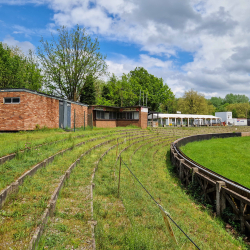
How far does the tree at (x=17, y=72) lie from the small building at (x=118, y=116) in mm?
17891

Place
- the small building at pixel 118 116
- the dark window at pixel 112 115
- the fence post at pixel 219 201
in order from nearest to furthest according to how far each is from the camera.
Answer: the fence post at pixel 219 201 → the small building at pixel 118 116 → the dark window at pixel 112 115

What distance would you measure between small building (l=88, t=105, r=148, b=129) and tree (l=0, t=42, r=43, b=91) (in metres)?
17.9

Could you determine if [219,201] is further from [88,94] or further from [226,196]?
[88,94]

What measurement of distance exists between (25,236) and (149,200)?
395cm

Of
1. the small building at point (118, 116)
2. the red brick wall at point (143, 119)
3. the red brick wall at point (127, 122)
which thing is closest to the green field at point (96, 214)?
the small building at point (118, 116)

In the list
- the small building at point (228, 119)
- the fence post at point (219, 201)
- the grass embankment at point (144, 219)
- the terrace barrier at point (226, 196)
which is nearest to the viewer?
the grass embankment at point (144, 219)

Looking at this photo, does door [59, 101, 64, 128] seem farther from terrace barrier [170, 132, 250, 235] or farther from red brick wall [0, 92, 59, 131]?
terrace barrier [170, 132, 250, 235]

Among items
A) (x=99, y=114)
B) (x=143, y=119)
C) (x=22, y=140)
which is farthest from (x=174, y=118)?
(x=22, y=140)

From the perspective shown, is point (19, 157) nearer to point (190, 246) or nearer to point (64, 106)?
point (190, 246)

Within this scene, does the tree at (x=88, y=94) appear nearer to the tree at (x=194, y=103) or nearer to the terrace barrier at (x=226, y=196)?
the terrace barrier at (x=226, y=196)

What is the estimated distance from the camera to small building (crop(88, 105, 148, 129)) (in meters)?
27.2

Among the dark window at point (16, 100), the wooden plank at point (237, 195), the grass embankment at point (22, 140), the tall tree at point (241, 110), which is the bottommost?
the wooden plank at point (237, 195)

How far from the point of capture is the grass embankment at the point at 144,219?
3.63m

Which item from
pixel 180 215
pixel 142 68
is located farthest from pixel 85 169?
pixel 142 68
